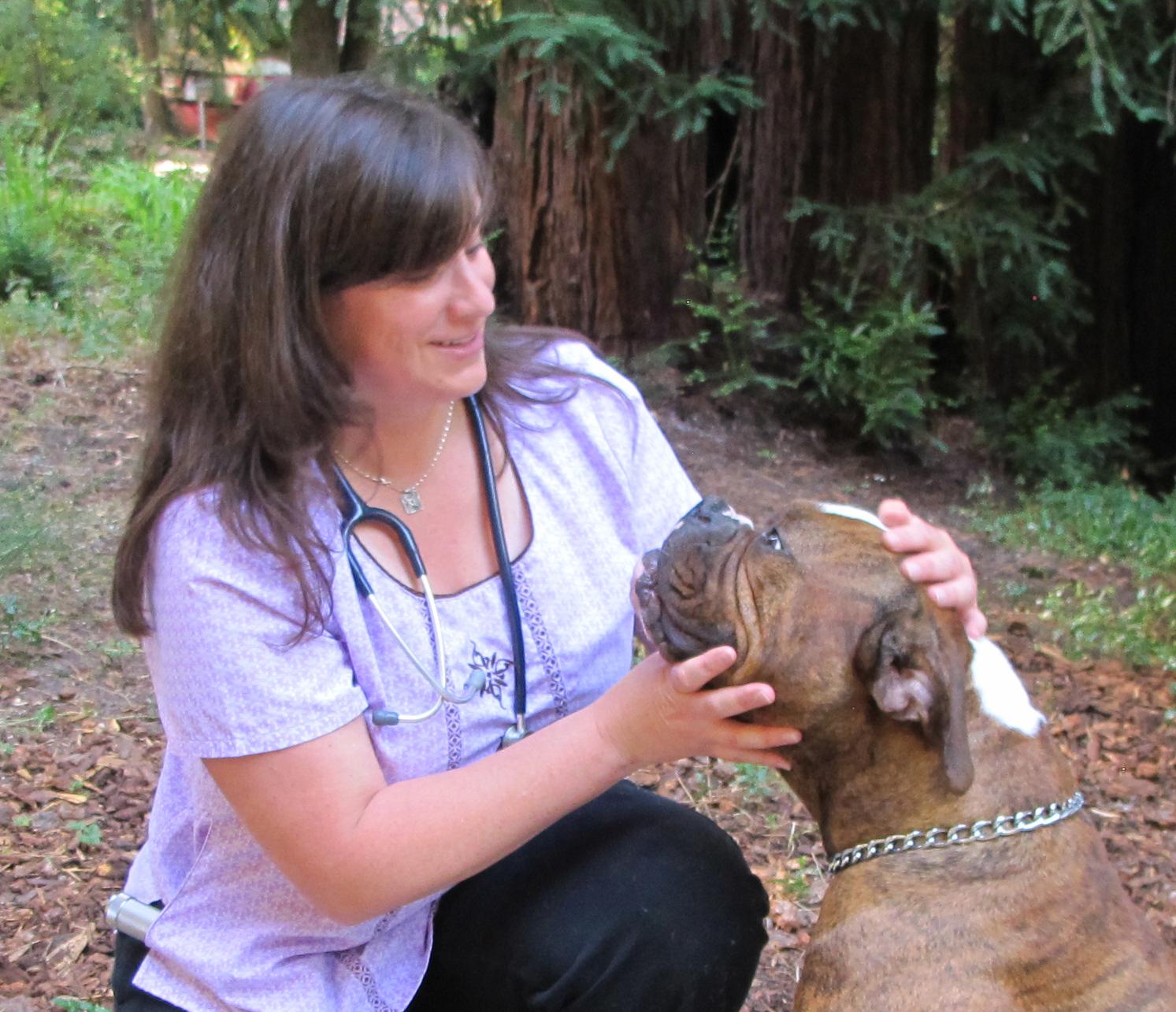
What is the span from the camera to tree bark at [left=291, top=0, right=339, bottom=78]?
21.0 ft

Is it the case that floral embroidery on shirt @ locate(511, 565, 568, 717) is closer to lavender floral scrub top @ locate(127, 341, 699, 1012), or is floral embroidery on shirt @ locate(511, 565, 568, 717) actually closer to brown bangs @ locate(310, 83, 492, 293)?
lavender floral scrub top @ locate(127, 341, 699, 1012)

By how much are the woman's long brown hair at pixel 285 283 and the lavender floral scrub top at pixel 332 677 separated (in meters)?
0.07

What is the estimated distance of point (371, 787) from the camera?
7.95 ft

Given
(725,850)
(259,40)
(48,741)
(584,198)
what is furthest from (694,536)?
(259,40)

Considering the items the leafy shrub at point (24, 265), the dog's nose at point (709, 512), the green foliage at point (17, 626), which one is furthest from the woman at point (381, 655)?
the leafy shrub at point (24, 265)

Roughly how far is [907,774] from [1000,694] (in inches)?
10.1

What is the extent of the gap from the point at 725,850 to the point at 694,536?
2.45 ft

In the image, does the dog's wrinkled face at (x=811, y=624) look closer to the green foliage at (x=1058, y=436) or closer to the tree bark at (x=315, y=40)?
the tree bark at (x=315, y=40)

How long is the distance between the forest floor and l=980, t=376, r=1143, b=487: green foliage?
0.92 meters

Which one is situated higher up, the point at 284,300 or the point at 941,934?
the point at 284,300

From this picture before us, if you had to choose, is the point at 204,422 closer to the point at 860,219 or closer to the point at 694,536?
the point at 694,536

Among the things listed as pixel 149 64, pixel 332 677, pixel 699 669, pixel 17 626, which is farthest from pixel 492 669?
pixel 149 64

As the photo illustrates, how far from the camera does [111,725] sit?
435cm

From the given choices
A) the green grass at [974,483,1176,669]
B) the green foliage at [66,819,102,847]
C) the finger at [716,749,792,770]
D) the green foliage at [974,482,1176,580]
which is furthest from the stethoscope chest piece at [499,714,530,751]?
the green foliage at [974,482,1176,580]
